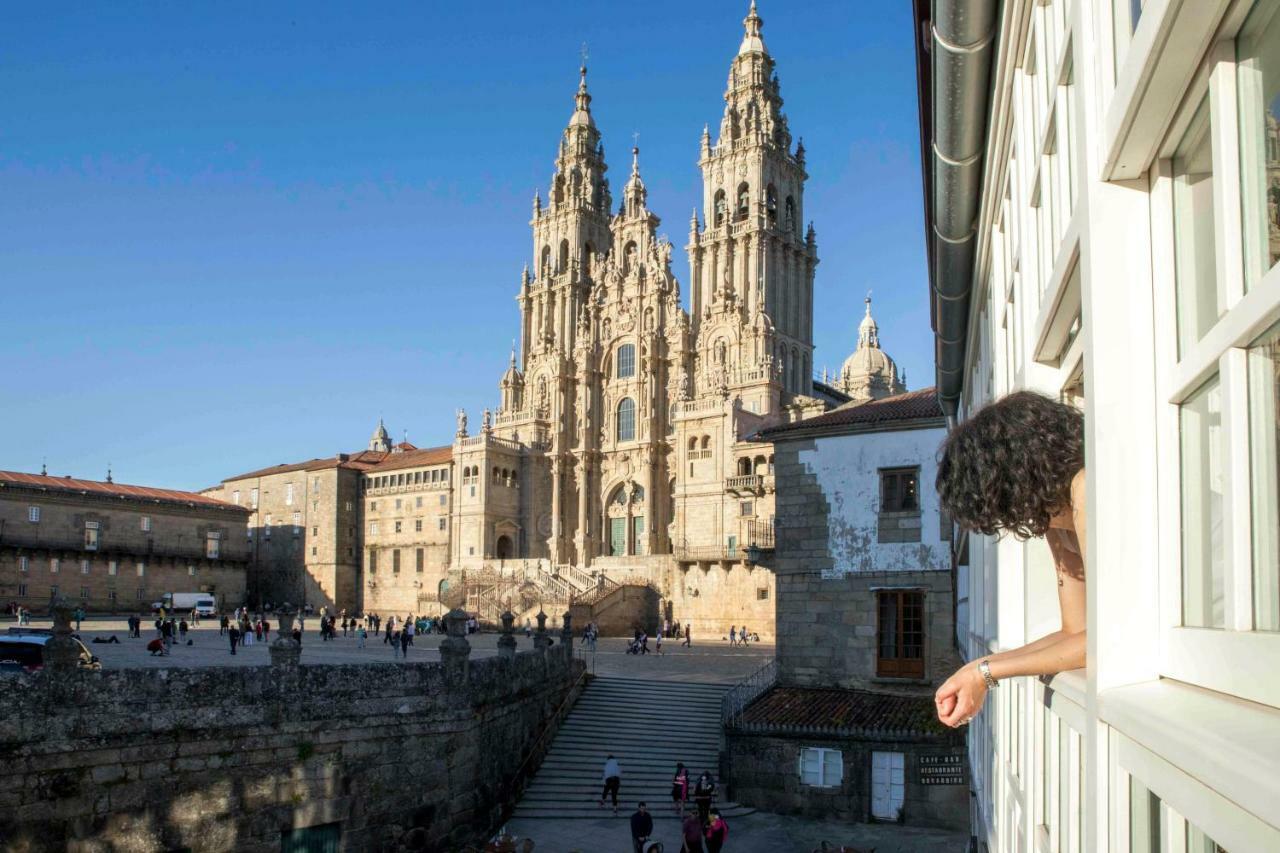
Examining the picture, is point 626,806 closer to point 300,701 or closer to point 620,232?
point 300,701

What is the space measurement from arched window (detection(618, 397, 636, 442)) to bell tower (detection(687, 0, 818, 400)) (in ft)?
22.3

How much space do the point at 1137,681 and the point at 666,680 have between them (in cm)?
3014

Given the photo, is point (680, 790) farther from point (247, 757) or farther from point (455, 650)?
point (247, 757)

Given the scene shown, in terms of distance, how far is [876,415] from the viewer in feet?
83.9

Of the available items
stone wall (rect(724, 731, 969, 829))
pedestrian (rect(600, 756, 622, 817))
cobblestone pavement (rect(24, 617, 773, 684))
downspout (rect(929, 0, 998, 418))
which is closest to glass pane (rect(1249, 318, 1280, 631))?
downspout (rect(929, 0, 998, 418))

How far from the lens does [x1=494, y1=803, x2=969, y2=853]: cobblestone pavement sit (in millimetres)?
20703

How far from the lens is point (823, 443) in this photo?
2617 cm

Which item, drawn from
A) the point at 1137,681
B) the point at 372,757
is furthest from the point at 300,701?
the point at 1137,681

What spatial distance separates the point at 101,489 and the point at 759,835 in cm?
5598

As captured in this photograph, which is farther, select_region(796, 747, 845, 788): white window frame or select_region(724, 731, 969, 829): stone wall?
select_region(796, 747, 845, 788): white window frame

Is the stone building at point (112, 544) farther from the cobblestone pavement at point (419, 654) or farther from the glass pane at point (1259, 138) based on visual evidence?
the glass pane at point (1259, 138)

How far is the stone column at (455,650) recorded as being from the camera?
20250 mm

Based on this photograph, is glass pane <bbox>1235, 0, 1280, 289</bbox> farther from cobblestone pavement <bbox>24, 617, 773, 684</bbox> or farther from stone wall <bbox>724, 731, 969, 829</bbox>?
cobblestone pavement <bbox>24, 617, 773, 684</bbox>

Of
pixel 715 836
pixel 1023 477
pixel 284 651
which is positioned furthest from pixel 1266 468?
pixel 715 836
